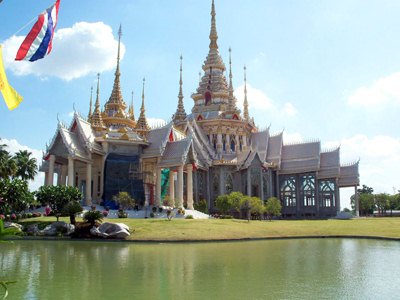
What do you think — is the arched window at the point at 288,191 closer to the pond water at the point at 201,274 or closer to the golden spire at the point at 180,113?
the golden spire at the point at 180,113

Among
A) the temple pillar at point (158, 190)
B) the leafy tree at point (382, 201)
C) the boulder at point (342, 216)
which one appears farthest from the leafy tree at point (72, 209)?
the leafy tree at point (382, 201)

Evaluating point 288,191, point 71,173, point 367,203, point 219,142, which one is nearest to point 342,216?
point 288,191

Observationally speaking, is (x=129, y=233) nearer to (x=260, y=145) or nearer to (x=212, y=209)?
(x=212, y=209)

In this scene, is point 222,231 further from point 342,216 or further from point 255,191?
point 342,216

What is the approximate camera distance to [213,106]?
66.6 m

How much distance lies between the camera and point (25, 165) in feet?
148

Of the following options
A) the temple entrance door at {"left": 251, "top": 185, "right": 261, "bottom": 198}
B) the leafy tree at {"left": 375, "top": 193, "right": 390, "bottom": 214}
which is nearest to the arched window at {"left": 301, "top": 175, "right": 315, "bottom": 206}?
the temple entrance door at {"left": 251, "top": 185, "right": 261, "bottom": 198}

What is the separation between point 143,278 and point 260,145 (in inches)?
2029

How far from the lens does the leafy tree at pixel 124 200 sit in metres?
39.9

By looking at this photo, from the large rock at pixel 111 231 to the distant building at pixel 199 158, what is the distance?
51.8 ft

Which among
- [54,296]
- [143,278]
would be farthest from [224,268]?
[54,296]

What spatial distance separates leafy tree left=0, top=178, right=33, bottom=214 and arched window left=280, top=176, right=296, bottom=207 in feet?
123

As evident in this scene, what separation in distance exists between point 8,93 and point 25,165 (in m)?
38.9

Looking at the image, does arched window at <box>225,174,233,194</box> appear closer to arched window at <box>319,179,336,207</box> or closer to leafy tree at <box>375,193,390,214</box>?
arched window at <box>319,179,336,207</box>
